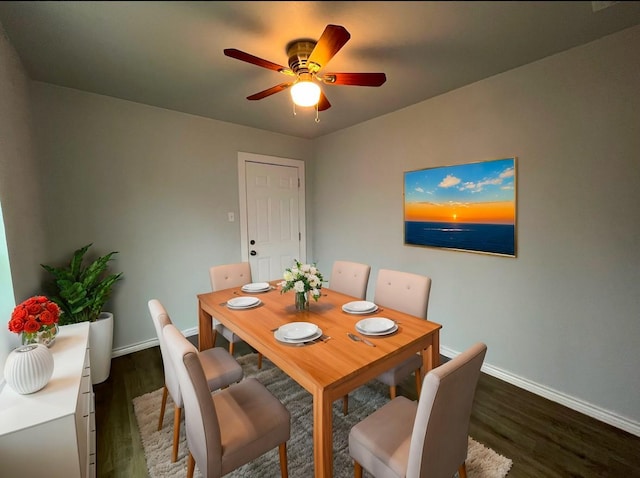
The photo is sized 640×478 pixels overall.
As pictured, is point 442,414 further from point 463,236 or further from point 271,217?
point 271,217

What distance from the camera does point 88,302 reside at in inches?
84.2

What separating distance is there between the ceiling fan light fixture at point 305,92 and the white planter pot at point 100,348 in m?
2.24

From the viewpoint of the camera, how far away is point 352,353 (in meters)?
1.29

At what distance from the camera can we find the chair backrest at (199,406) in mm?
1034

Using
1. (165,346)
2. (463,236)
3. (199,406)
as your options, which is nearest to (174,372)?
(165,346)

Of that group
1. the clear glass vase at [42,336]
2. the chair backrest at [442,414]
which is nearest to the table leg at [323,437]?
the chair backrest at [442,414]

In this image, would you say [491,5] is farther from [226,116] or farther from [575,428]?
[226,116]

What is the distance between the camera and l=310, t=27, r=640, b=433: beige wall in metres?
1.71

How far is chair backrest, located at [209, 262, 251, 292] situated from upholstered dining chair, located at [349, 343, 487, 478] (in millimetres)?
1640

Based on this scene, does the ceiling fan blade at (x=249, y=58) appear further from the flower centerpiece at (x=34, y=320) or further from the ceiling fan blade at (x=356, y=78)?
the flower centerpiece at (x=34, y=320)

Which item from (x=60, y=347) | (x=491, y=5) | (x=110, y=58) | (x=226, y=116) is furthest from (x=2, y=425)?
(x=226, y=116)

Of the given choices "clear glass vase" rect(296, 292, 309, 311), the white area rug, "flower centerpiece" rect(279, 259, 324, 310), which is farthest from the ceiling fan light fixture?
the white area rug

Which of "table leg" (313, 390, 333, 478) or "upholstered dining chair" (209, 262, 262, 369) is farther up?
"upholstered dining chair" (209, 262, 262, 369)

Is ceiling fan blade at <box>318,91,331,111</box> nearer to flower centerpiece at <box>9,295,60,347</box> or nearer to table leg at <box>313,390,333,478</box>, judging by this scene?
table leg at <box>313,390,333,478</box>
